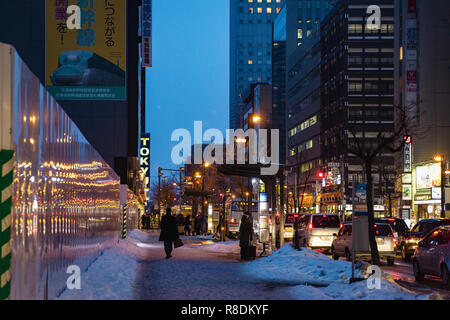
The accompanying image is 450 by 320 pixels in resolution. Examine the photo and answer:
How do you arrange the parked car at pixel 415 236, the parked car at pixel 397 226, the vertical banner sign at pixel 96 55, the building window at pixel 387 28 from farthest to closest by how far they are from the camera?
the building window at pixel 387 28 < the vertical banner sign at pixel 96 55 < the parked car at pixel 397 226 < the parked car at pixel 415 236

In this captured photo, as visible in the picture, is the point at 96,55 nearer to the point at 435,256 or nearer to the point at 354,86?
the point at 435,256

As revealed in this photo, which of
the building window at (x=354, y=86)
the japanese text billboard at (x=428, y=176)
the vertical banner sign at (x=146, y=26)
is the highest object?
the vertical banner sign at (x=146, y=26)

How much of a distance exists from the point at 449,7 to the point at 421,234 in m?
60.3

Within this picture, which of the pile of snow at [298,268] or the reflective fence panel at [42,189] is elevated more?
the reflective fence panel at [42,189]

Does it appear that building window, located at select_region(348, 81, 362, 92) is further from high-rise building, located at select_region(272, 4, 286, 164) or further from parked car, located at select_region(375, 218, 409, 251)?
parked car, located at select_region(375, 218, 409, 251)

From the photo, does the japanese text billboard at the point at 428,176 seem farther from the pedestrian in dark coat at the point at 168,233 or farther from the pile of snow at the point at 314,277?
the pile of snow at the point at 314,277

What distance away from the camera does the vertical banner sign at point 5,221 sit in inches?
267

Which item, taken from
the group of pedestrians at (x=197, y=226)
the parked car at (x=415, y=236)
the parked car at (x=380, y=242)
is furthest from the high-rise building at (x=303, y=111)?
the parked car at (x=380, y=242)

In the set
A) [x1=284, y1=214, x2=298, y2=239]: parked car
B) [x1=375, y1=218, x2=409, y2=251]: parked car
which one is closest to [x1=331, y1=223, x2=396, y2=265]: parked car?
[x1=375, y1=218, x2=409, y2=251]: parked car

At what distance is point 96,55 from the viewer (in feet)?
165

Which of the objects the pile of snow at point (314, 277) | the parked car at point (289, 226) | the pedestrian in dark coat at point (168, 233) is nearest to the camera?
the pile of snow at point (314, 277)

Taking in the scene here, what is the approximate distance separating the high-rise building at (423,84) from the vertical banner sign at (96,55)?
35477 mm

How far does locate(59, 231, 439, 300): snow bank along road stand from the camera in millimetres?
13453
